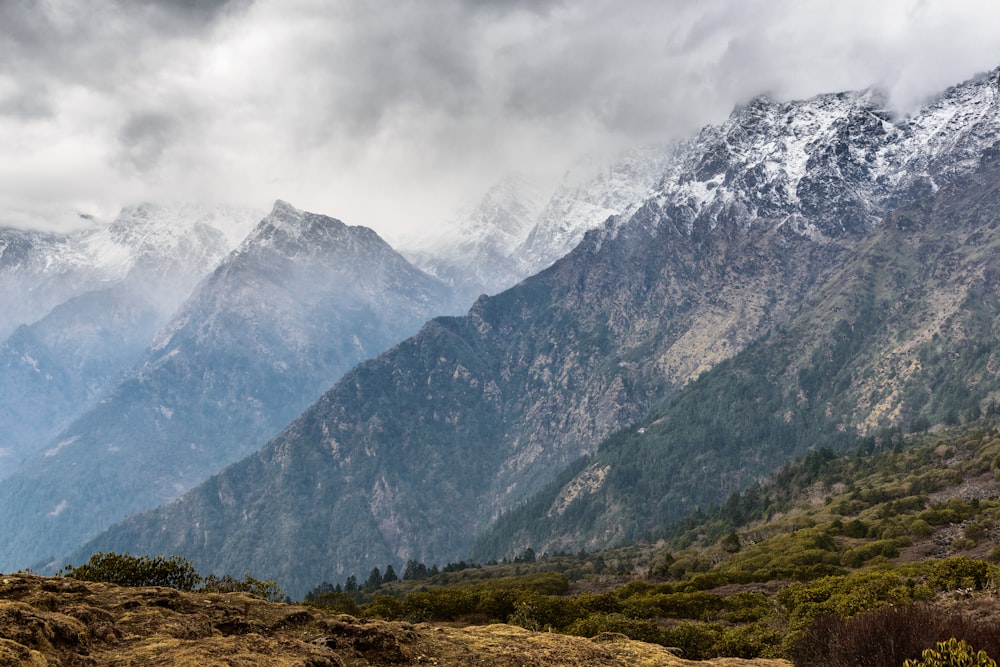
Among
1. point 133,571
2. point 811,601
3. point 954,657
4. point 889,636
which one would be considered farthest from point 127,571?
point 811,601

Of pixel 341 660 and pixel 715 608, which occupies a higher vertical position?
pixel 341 660

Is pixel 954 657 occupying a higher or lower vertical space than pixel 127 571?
lower

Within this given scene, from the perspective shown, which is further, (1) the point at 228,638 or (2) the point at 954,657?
(1) the point at 228,638

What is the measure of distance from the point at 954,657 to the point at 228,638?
126 feet

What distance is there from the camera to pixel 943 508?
177375 mm

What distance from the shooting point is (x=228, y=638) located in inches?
1436

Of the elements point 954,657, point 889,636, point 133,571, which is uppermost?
point 133,571

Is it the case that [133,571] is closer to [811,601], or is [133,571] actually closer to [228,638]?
[228,638]

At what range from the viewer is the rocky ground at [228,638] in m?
32.2

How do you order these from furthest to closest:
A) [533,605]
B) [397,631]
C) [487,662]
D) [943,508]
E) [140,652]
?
[943,508]
[533,605]
[397,631]
[487,662]
[140,652]

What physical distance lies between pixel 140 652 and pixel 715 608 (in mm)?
82802

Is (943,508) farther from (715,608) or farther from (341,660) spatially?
(341,660)

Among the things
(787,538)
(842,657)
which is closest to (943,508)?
(787,538)

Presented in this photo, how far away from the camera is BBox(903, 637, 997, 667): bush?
95.8 ft
